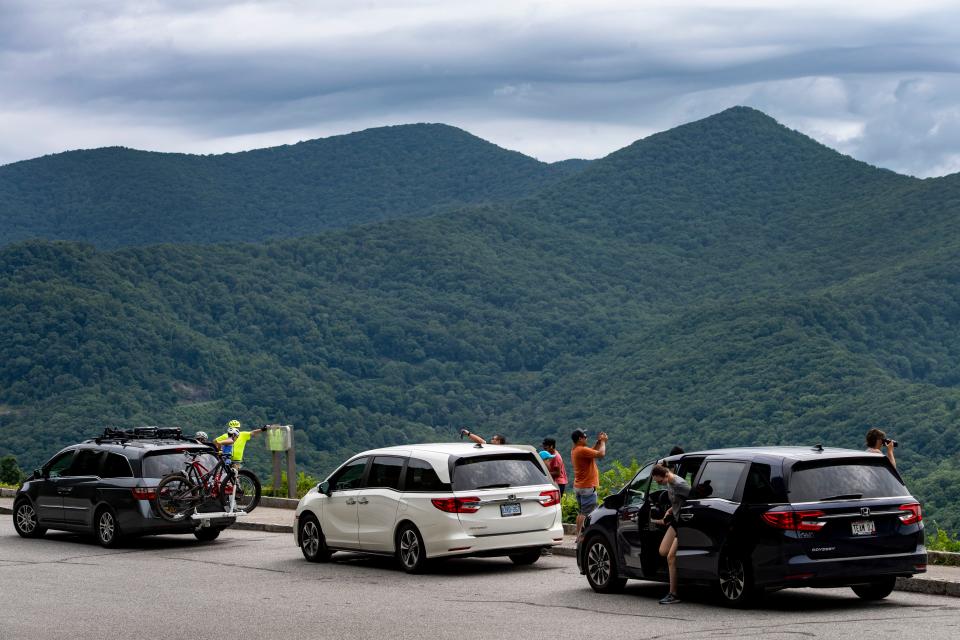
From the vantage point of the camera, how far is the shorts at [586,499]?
19.3 meters

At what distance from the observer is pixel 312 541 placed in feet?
60.7

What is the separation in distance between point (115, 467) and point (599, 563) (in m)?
8.75

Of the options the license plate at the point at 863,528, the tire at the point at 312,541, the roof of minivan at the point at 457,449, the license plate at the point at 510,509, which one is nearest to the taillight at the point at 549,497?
the license plate at the point at 510,509

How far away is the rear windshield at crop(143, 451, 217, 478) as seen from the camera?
20.4m

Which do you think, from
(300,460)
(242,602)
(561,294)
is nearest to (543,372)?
(561,294)

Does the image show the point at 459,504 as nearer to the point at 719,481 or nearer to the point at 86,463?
the point at 719,481

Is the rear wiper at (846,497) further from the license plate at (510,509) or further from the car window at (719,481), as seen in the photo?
the license plate at (510,509)

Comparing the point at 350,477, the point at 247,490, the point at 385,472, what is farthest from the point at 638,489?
the point at 247,490

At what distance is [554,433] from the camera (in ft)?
409

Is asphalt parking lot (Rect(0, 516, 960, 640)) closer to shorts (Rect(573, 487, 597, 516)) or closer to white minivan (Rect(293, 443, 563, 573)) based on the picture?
white minivan (Rect(293, 443, 563, 573))

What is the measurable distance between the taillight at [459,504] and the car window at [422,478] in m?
0.18

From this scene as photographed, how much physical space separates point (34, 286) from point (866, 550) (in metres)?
132

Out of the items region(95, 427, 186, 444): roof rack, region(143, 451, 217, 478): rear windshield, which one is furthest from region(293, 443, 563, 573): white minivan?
region(95, 427, 186, 444): roof rack

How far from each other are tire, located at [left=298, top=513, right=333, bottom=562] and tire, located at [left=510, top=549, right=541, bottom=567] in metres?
2.44
